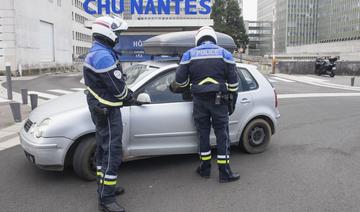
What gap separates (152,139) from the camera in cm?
520

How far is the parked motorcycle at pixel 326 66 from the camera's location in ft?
85.8

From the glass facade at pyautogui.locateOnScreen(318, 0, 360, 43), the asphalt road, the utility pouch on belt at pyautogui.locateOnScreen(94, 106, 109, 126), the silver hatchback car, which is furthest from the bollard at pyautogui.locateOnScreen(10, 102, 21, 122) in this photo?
the glass facade at pyautogui.locateOnScreen(318, 0, 360, 43)

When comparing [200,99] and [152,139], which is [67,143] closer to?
[152,139]

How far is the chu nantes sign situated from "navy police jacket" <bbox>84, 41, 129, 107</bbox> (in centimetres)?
2043

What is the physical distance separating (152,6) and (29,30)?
10.6 metres

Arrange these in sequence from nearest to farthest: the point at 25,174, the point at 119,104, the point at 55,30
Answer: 1. the point at 119,104
2. the point at 25,174
3. the point at 55,30

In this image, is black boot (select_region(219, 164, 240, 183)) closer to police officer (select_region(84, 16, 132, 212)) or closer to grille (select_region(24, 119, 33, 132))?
police officer (select_region(84, 16, 132, 212))

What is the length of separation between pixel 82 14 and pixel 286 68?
63956 mm

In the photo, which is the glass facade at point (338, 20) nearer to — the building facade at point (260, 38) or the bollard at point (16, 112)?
the building facade at point (260, 38)

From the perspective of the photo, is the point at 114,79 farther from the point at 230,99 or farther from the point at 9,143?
the point at 9,143

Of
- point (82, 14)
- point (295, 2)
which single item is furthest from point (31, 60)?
point (295, 2)

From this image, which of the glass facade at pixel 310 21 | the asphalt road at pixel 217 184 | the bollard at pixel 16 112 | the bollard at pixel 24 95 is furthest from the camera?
the glass facade at pixel 310 21

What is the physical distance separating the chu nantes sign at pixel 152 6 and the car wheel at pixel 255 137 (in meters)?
18.9

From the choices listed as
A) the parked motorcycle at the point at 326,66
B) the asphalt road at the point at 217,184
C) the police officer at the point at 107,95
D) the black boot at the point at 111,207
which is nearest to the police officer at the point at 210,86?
the asphalt road at the point at 217,184
